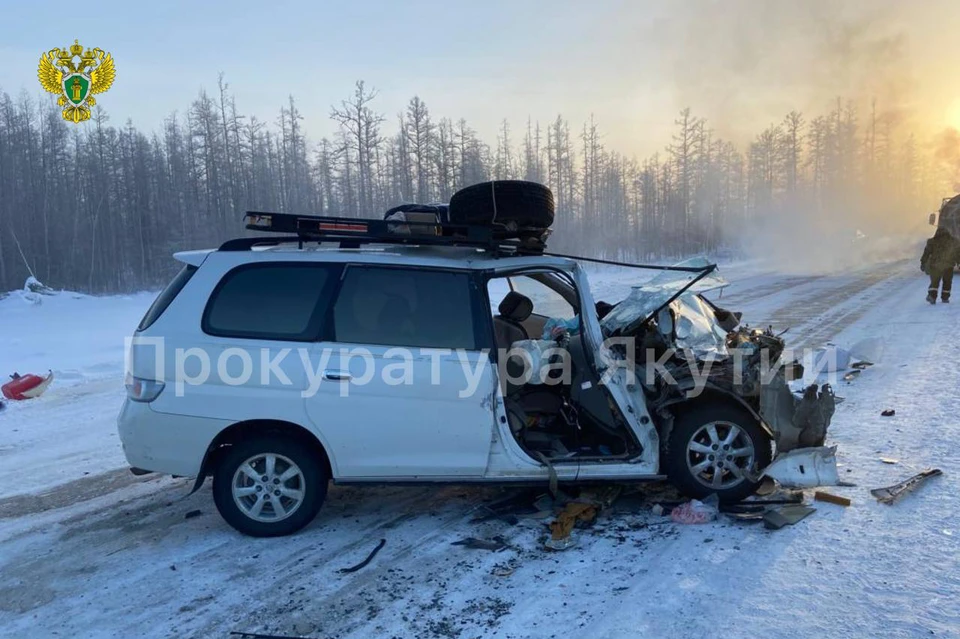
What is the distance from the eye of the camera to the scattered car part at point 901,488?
414 cm

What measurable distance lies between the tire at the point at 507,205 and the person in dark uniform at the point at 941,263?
13303mm

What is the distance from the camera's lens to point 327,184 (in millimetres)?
58531

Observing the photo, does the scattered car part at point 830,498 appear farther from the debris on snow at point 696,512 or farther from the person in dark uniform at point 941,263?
the person in dark uniform at point 941,263

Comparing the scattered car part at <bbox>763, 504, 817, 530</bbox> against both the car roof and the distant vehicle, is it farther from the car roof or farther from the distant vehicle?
the car roof

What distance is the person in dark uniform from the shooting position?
1388cm

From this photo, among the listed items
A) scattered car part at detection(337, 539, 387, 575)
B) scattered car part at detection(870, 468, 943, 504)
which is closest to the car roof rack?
scattered car part at detection(337, 539, 387, 575)

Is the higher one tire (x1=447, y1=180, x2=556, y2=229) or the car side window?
tire (x1=447, y1=180, x2=556, y2=229)

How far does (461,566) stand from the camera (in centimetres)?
361

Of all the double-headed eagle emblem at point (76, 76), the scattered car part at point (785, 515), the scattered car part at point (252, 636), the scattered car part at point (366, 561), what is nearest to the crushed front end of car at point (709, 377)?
the scattered car part at point (785, 515)

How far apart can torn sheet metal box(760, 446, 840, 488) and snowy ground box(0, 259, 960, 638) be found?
160 millimetres

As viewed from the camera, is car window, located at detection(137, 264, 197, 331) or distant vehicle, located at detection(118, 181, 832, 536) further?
car window, located at detection(137, 264, 197, 331)

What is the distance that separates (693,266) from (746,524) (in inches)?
74.0

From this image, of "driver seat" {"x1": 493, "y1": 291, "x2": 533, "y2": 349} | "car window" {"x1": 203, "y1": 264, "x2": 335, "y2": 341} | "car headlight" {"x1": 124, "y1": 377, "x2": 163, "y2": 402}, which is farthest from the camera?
"driver seat" {"x1": 493, "y1": 291, "x2": 533, "y2": 349}

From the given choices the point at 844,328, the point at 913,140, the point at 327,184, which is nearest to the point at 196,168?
the point at 327,184
